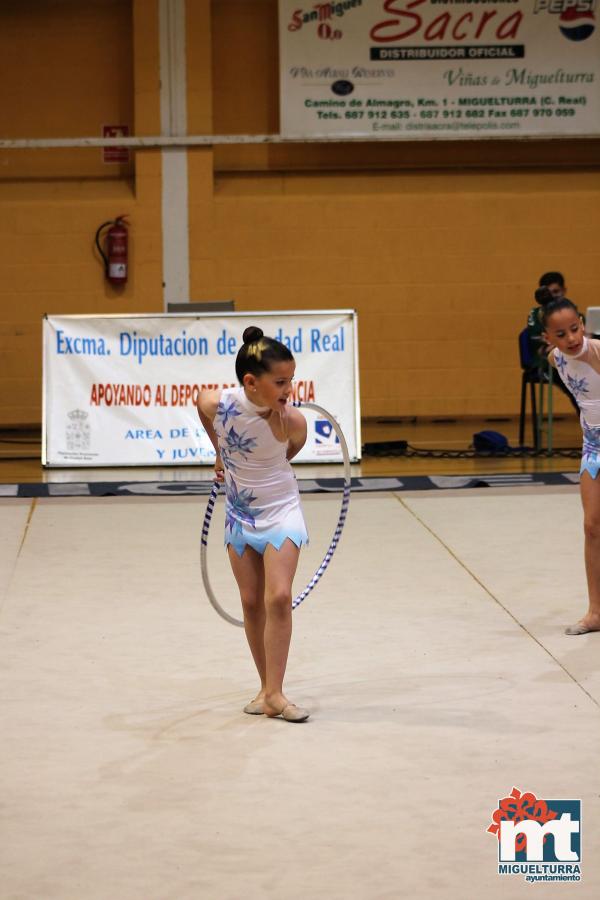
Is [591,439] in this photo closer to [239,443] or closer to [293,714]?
[239,443]

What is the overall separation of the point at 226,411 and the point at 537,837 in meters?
1.85

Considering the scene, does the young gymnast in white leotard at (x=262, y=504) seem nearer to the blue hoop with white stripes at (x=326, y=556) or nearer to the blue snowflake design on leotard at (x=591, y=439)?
the blue hoop with white stripes at (x=326, y=556)

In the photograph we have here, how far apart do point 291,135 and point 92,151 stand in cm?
240

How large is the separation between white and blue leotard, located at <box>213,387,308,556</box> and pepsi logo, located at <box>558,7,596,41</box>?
11.6 m

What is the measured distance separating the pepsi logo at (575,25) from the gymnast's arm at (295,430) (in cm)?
1153

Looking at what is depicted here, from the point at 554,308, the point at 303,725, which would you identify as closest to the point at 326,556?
the point at 303,725

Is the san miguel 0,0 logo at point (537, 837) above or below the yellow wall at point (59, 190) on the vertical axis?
below

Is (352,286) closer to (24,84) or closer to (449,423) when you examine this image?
(449,423)

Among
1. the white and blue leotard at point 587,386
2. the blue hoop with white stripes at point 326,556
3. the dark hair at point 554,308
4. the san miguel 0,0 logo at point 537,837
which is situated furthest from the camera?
the white and blue leotard at point 587,386

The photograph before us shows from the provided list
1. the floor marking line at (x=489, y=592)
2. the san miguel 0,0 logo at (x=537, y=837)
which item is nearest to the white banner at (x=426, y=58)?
the floor marking line at (x=489, y=592)

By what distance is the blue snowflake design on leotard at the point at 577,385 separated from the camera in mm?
5586

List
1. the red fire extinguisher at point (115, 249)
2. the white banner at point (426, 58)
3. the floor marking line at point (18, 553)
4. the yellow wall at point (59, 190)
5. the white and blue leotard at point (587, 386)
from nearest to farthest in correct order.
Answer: the white and blue leotard at point (587, 386) → the floor marking line at point (18, 553) → the white banner at point (426, 58) → the red fire extinguisher at point (115, 249) → the yellow wall at point (59, 190)

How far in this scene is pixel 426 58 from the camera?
14539mm

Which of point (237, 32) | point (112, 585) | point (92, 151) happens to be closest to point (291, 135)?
point (237, 32)
